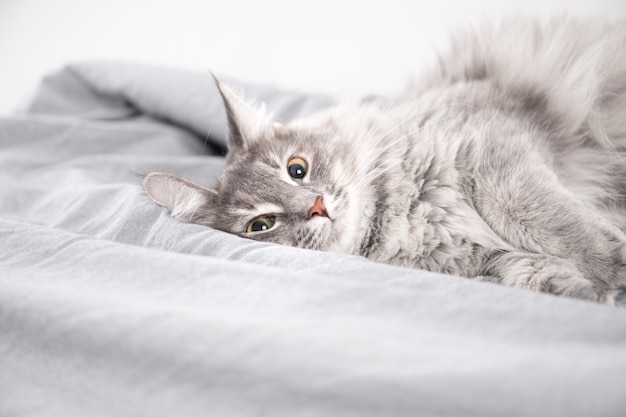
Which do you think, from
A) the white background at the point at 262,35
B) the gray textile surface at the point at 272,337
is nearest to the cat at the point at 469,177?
the gray textile surface at the point at 272,337

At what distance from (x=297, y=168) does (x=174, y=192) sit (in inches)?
16.3

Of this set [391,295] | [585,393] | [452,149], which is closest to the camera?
[585,393]

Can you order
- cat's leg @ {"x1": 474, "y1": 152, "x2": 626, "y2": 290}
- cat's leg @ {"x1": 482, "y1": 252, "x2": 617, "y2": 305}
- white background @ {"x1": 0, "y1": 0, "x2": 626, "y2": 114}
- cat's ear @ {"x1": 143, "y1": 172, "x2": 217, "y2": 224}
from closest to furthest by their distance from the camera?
cat's leg @ {"x1": 482, "y1": 252, "x2": 617, "y2": 305}, cat's leg @ {"x1": 474, "y1": 152, "x2": 626, "y2": 290}, cat's ear @ {"x1": 143, "y1": 172, "x2": 217, "y2": 224}, white background @ {"x1": 0, "y1": 0, "x2": 626, "y2": 114}

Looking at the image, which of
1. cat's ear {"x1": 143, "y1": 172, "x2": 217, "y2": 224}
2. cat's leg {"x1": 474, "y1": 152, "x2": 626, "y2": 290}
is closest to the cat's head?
cat's ear {"x1": 143, "y1": 172, "x2": 217, "y2": 224}

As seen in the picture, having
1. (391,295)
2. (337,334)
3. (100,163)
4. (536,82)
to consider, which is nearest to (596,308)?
(391,295)

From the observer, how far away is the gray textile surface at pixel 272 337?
683 mm

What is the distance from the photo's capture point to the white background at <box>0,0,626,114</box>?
105 inches

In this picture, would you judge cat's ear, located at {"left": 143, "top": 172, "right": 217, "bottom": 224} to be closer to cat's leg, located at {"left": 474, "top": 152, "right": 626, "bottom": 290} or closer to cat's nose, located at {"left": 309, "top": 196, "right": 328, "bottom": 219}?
cat's nose, located at {"left": 309, "top": 196, "right": 328, "bottom": 219}

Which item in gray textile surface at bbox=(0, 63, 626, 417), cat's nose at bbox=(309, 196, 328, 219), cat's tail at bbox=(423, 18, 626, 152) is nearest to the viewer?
gray textile surface at bbox=(0, 63, 626, 417)

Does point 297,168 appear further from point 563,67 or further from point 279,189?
point 563,67

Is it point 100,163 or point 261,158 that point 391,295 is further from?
point 100,163

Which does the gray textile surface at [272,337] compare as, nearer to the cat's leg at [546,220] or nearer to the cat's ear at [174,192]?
the cat's ear at [174,192]

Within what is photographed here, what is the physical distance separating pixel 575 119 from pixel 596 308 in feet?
3.43

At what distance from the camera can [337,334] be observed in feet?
2.56
